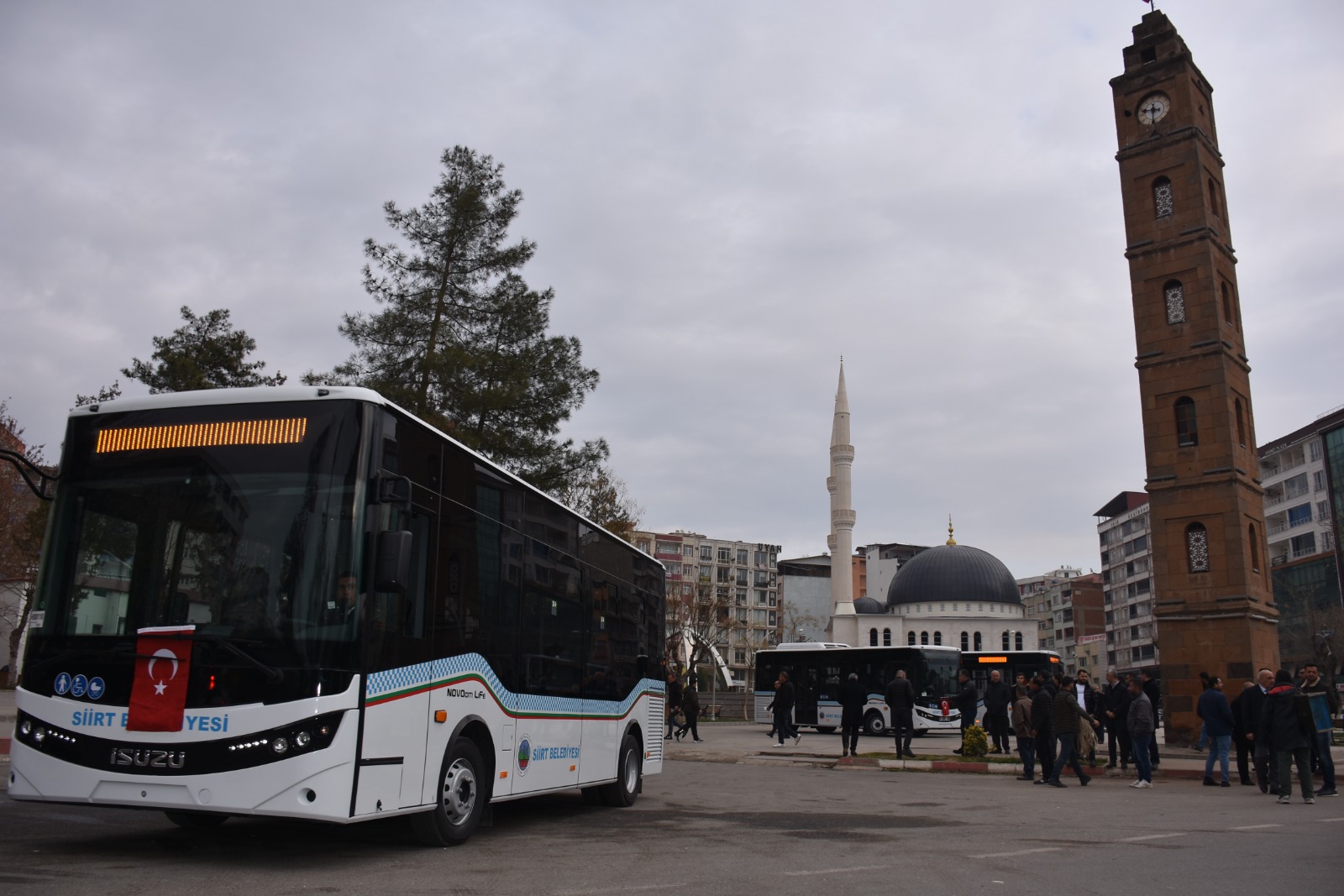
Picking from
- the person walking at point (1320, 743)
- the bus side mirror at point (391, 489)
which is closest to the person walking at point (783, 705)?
the person walking at point (1320, 743)

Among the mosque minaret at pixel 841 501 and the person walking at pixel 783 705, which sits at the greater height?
the mosque minaret at pixel 841 501

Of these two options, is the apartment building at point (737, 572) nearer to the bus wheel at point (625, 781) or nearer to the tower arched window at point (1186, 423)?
the tower arched window at point (1186, 423)

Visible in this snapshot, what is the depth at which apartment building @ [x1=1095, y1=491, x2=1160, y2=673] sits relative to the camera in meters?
98.9

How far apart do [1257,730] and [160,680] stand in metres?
14.1

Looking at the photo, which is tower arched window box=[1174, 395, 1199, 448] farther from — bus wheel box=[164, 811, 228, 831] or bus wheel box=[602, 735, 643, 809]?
bus wheel box=[164, 811, 228, 831]

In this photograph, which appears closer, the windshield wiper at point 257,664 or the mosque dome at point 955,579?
the windshield wiper at point 257,664

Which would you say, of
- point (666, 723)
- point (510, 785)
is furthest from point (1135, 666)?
point (510, 785)

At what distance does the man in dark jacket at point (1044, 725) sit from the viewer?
17.6 meters

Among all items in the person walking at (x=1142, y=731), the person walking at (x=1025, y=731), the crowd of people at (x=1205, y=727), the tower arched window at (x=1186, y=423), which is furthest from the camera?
the tower arched window at (x=1186, y=423)

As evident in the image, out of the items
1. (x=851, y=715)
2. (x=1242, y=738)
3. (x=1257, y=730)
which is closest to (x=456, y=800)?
(x=1257, y=730)

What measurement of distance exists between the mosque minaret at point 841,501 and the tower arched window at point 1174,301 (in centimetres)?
5243

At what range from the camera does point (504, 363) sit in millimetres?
27438

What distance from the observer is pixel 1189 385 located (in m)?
28.2

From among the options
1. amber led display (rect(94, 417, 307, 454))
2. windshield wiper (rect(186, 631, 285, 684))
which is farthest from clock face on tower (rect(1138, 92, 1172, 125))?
windshield wiper (rect(186, 631, 285, 684))
